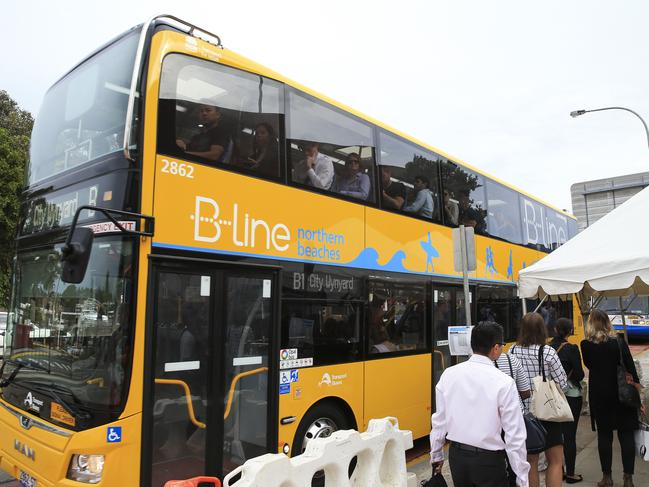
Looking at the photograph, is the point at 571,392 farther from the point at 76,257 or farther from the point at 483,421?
the point at 76,257

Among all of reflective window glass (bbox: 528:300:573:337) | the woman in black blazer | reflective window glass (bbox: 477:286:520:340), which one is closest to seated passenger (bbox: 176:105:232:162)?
the woman in black blazer

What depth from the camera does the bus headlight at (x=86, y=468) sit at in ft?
12.5

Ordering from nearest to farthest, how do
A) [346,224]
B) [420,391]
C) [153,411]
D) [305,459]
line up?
[305,459] < [153,411] < [346,224] < [420,391]

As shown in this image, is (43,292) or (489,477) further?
(43,292)

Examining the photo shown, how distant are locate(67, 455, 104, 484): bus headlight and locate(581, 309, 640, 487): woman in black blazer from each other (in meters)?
4.78

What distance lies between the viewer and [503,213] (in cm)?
1024

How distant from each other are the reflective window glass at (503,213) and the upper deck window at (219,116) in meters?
5.48

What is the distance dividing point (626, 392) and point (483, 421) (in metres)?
2.94

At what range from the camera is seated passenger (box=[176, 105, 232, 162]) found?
466 cm

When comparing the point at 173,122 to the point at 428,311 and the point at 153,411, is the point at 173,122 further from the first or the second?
the point at 428,311

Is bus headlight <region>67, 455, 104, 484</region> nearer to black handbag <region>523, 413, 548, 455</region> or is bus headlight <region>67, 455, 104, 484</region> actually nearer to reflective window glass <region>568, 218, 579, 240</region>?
black handbag <region>523, 413, 548, 455</region>

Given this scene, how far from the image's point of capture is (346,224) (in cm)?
621

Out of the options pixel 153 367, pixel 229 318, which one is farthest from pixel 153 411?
pixel 229 318

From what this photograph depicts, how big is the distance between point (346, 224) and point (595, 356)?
305cm
